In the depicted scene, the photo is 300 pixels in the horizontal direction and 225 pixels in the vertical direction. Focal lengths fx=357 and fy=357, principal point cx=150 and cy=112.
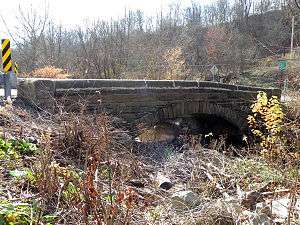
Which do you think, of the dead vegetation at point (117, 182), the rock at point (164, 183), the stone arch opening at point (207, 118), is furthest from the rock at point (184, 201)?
the stone arch opening at point (207, 118)

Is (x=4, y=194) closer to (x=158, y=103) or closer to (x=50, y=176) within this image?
(x=50, y=176)

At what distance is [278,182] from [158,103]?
433cm

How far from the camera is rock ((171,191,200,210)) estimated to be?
4204mm

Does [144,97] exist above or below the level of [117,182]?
above

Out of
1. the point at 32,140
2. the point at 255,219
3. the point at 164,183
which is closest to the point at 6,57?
the point at 32,140

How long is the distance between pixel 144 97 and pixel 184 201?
179 inches

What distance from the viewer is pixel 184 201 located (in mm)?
4328

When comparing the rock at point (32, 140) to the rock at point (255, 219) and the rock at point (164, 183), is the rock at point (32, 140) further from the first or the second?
the rock at point (255, 219)

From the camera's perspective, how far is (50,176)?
11.7ft

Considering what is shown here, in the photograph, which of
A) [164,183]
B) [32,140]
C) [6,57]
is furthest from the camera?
[6,57]

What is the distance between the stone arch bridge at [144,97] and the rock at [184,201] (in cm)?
274

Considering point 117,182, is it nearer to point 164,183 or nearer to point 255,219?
point 255,219

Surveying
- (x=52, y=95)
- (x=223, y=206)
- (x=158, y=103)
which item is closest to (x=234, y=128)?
(x=158, y=103)

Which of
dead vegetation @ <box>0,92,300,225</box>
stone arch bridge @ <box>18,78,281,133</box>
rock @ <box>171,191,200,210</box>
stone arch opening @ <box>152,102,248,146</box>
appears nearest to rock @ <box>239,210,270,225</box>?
dead vegetation @ <box>0,92,300,225</box>
